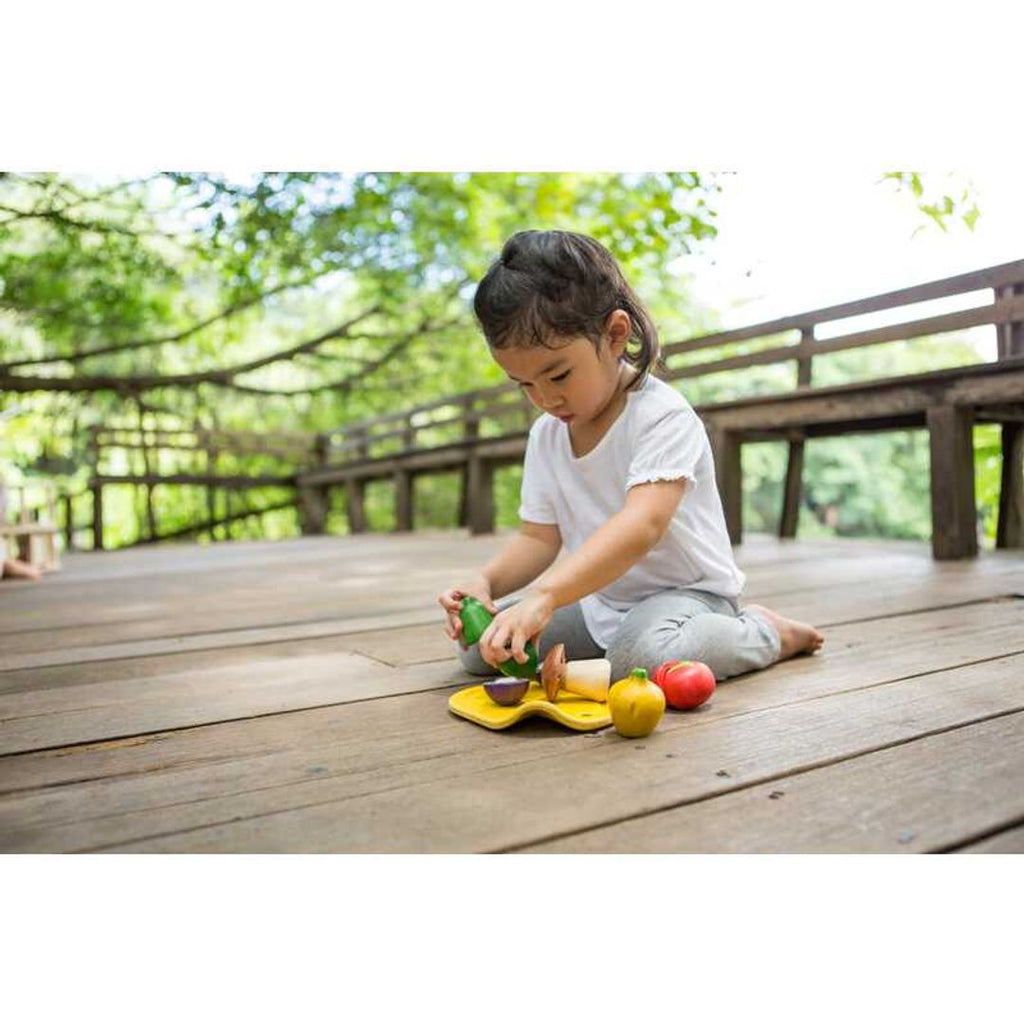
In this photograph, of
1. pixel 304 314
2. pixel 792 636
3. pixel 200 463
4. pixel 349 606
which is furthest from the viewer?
pixel 304 314

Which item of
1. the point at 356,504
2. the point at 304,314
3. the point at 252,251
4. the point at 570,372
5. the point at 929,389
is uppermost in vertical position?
the point at 304,314

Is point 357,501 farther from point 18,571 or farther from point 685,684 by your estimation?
point 685,684

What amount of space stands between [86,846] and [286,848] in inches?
8.6

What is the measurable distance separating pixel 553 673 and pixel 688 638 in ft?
0.90

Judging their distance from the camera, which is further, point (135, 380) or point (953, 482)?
point (135, 380)

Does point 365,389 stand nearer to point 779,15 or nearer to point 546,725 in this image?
point 779,15

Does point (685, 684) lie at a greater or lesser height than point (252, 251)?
lesser

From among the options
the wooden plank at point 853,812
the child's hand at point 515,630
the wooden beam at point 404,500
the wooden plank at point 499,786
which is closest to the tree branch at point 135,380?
the wooden beam at point 404,500

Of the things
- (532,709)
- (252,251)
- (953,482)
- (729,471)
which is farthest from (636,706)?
(252,251)

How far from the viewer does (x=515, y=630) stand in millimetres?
1531

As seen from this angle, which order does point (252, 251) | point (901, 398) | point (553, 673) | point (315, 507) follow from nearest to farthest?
point (553, 673) < point (901, 398) < point (252, 251) < point (315, 507)

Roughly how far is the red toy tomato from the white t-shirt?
0.29 m

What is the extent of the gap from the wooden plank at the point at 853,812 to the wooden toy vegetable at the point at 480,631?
566mm

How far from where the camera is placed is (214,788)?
1.23 metres
